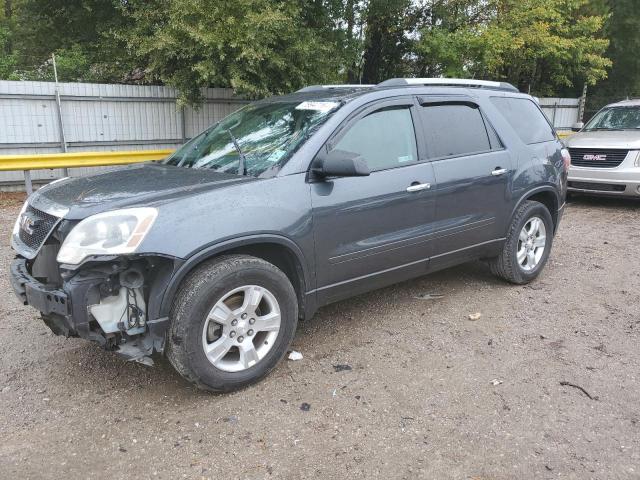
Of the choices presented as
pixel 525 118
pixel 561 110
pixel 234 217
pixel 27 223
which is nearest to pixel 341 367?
pixel 234 217

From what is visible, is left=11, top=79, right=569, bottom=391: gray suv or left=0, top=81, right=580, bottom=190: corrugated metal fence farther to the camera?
left=0, top=81, right=580, bottom=190: corrugated metal fence

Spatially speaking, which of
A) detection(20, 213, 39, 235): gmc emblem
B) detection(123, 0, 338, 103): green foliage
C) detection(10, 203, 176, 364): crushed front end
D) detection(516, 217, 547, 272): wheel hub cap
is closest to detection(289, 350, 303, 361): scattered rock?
detection(10, 203, 176, 364): crushed front end

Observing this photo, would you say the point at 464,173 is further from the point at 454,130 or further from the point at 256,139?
the point at 256,139

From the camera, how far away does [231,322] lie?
3293 millimetres

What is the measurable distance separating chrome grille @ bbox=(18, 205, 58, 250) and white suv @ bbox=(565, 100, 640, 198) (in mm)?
8486

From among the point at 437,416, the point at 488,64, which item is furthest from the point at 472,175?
the point at 488,64

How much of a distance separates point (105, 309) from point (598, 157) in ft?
28.0

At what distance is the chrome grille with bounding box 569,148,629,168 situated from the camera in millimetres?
8922

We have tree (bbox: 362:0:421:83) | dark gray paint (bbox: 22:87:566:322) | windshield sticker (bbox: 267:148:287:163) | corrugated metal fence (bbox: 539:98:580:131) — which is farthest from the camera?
corrugated metal fence (bbox: 539:98:580:131)

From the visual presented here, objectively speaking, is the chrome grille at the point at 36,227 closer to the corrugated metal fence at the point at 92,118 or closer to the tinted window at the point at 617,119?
the corrugated metal fence at the point at 92,118

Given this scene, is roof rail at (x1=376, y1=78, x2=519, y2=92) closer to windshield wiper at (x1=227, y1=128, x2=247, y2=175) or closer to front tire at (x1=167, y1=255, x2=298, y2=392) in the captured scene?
windshield wiper at (x1=227, y1=128, x2=247, y2=175)

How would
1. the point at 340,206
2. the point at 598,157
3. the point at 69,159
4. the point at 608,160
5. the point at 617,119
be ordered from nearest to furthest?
the point at 340,206, the point at 69,159, the point at 608,160, the point at 598,157, the point at 617,119

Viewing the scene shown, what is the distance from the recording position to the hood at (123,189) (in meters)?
3.10

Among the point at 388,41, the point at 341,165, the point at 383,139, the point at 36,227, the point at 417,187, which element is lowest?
the point at 36,227
